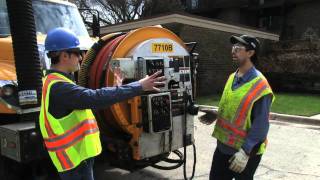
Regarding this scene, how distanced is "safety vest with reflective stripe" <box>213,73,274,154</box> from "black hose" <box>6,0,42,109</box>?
1.80 m

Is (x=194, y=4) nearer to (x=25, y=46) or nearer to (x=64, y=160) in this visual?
(x=25, y=46)

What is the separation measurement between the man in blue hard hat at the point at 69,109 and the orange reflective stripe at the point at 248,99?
1040 mm

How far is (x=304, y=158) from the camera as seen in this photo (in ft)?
22.8

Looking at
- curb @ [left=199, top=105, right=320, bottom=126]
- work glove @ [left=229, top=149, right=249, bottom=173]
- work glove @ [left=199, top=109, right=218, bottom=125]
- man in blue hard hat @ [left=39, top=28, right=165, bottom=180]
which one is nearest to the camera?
man in blue hard hat @ [left=39, top=28, right=165, bottom=180]

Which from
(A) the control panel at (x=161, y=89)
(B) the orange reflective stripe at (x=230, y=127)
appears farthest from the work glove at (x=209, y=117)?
(B) the orange reflective stripe at (x=230, y=127)

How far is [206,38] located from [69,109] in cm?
1345

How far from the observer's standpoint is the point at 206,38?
15.9 meters

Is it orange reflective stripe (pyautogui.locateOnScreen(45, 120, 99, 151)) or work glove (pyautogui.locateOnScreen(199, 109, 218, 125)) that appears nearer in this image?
orange reflective stripe (pyautogui.locateOnScreen(45, 120, 99, 151))

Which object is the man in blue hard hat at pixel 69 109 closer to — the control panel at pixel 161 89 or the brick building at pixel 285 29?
the control panel at pixel 161 89

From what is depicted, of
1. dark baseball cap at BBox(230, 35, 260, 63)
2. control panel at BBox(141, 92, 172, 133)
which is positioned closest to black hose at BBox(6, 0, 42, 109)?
control panel at BBox(141, 92, 172, 133)

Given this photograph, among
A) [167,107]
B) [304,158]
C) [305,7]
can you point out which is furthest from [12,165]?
[305,7]

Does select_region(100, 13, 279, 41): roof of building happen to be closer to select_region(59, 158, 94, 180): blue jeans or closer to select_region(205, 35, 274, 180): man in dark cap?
select_region(205, 35, 274, 180): man in dark cap

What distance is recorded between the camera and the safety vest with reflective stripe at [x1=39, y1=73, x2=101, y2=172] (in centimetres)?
285

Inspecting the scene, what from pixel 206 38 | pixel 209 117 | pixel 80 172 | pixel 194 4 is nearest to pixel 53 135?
pixel 80 172
